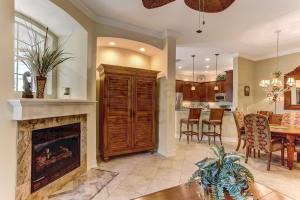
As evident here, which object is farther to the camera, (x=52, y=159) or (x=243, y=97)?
(x=243, y=97)

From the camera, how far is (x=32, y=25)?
3.05 metres

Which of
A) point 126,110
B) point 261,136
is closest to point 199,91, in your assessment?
point 261,136

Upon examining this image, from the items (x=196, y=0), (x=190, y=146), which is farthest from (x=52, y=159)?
(x=190, y=146)

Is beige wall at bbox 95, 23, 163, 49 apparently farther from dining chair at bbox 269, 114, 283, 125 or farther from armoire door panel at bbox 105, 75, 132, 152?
dining chair at bbox 269, 114, 283, 125

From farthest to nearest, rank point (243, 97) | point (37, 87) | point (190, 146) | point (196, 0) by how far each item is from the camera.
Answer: point (243, 97) < point (190, 146) < point (37, 87) < point (196, 0)

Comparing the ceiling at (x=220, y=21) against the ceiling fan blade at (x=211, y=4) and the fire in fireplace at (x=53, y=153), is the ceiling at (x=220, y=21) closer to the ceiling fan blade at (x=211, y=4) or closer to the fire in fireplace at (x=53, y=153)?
the ceiling fan blade at (x=211, y=4)

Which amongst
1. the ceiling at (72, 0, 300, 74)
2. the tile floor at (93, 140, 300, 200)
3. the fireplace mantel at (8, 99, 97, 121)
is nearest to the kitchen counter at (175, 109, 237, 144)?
the tile floor at (93, 140, 300, 200)

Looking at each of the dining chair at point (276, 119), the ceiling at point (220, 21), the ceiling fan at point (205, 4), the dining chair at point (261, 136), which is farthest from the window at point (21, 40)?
the dining chair at point (276, 119)

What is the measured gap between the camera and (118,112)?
400 centimetres

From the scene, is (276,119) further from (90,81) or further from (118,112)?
(90,81)

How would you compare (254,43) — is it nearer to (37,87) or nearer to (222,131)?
(222,131)

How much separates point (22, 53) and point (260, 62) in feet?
21.6

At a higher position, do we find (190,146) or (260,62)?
(260,62)

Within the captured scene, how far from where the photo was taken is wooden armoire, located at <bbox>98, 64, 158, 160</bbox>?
152 inches
